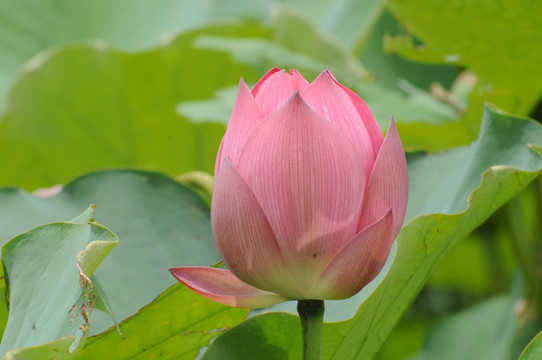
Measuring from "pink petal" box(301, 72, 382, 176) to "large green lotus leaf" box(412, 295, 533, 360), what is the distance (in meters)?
0.82

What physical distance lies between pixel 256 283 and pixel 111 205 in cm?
36

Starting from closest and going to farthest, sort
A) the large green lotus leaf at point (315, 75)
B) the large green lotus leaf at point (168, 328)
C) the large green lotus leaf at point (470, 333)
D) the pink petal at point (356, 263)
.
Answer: the pink petal at point (356, 263) → the large green lotus leaf at point (168, 328) → the large green lotus leaf at point (315, 75) → the large green lotus leaf at point (470, 333)

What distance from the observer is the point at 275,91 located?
1.40ft

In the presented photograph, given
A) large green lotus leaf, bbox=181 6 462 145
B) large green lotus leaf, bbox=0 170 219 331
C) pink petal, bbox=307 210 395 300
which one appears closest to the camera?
pink petal, bbox=307 210 395 300

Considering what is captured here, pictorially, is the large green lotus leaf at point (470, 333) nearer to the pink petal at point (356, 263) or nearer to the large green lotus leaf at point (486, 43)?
the large green lotus leaf at point (486, 43)

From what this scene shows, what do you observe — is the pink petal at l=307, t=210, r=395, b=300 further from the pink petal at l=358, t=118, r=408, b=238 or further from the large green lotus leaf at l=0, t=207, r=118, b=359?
the large green lotus leaf at l=0, t=207, r=118, b=359

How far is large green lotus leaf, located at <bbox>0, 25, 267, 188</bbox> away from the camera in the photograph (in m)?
1.25

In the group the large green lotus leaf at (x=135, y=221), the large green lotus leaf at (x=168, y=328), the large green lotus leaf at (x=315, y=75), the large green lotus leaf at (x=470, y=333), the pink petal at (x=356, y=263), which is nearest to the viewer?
the pink petal at (x=356, y=263)

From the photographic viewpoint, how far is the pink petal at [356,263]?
40 cm

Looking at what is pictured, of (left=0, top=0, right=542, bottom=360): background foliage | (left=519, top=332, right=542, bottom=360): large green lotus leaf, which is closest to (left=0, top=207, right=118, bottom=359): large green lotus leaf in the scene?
(left=0, top=0, right=542, bottom=360): background foliage

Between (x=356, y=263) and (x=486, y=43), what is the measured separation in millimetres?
603

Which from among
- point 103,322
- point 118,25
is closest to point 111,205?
point 103,322

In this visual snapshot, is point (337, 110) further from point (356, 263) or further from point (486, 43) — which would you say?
point (486, 43)

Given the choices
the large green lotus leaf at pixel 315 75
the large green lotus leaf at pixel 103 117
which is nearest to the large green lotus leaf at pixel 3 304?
the large green lotus leaf at pixel 315 75
